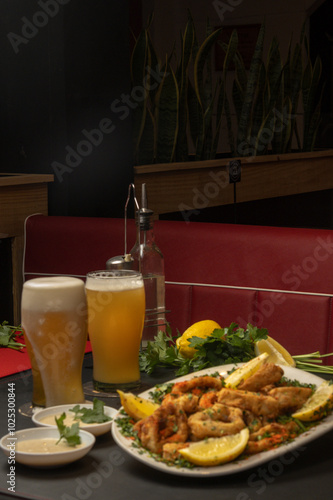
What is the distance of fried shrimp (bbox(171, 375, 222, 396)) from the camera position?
1.00 metres

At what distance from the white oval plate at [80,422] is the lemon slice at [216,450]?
161 millimetres

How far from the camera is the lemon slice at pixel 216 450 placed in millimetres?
856

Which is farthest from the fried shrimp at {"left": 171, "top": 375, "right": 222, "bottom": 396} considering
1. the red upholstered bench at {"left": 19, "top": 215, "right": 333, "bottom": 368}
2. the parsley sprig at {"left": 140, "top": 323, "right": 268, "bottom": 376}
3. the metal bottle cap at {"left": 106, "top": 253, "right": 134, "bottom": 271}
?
the red upholstered bench at {"left": 19, "top": 215, "right": 333, "bottom": 368}

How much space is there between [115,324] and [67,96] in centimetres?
183

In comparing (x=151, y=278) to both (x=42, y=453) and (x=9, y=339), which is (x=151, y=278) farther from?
(x=42, y=453)

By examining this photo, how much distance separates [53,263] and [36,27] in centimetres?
100

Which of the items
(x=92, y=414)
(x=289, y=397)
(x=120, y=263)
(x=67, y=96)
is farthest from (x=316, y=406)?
(x=67, y=96)

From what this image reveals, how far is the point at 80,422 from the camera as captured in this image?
1.01 metres

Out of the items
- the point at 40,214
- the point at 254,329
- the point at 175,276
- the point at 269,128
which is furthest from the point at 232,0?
the point at 254,329

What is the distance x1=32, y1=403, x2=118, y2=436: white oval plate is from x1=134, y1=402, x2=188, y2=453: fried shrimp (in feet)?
0.25

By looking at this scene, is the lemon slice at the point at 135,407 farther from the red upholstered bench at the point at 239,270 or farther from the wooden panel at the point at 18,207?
the wooden panel at the point at 18,207

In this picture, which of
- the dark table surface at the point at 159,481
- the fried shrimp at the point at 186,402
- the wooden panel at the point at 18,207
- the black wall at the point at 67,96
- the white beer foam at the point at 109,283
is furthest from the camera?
the black wall at the point at 67,96

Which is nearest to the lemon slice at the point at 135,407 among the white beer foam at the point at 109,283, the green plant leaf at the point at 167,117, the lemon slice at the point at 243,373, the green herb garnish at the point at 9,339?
the lemon slice at the point at 243,373

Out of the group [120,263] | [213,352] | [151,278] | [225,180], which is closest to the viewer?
[213,352]
